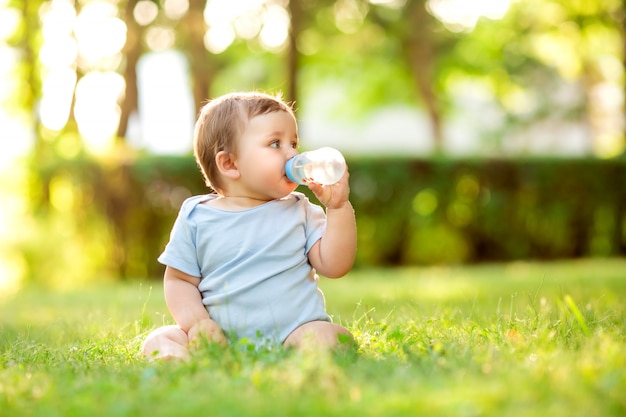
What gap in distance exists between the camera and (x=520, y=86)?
24656 millimetres

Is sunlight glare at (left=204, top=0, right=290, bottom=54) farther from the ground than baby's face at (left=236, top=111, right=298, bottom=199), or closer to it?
farther from the ground

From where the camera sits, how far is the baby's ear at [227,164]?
358 cm

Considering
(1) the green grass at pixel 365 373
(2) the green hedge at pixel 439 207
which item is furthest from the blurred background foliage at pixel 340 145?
(1) the green grass at pixel 365 373

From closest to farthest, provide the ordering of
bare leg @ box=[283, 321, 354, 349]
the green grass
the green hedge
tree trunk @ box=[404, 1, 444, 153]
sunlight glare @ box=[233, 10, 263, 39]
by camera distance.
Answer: the green grass < bare leg @ box=[283, 321, 354, 349] < the green hedge < sunlight glare @ box=[233, 10, 263, 39] < tree trunk @ box=[404, 1, 444, 153]

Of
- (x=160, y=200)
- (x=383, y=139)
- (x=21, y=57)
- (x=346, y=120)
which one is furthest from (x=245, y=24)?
(x=383, y=139)

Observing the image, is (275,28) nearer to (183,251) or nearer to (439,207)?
(439,207)

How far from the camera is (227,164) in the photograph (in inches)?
142

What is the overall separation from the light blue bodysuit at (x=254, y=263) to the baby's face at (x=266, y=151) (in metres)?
0.12

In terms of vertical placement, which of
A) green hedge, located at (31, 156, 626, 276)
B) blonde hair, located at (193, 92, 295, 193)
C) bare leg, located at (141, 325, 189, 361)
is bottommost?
green hedge, located at (31, 156, 626, 276)

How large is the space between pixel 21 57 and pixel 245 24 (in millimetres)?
4875

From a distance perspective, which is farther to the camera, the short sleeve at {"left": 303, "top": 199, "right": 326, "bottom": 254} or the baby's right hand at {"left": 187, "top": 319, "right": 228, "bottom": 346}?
the short sleeve at {"left": 303, "top": 199, "right": 326, "bottom": 254}

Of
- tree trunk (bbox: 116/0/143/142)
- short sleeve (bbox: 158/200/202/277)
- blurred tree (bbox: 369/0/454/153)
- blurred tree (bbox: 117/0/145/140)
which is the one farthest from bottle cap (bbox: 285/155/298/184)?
blurred tree (bbox: 369/0/454/153)

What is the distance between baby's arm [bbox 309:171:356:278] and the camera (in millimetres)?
3373

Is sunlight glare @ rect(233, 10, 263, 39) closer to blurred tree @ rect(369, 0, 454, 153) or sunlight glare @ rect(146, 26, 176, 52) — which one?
sunlight glare @ rect(146, 26, 176, 52)
